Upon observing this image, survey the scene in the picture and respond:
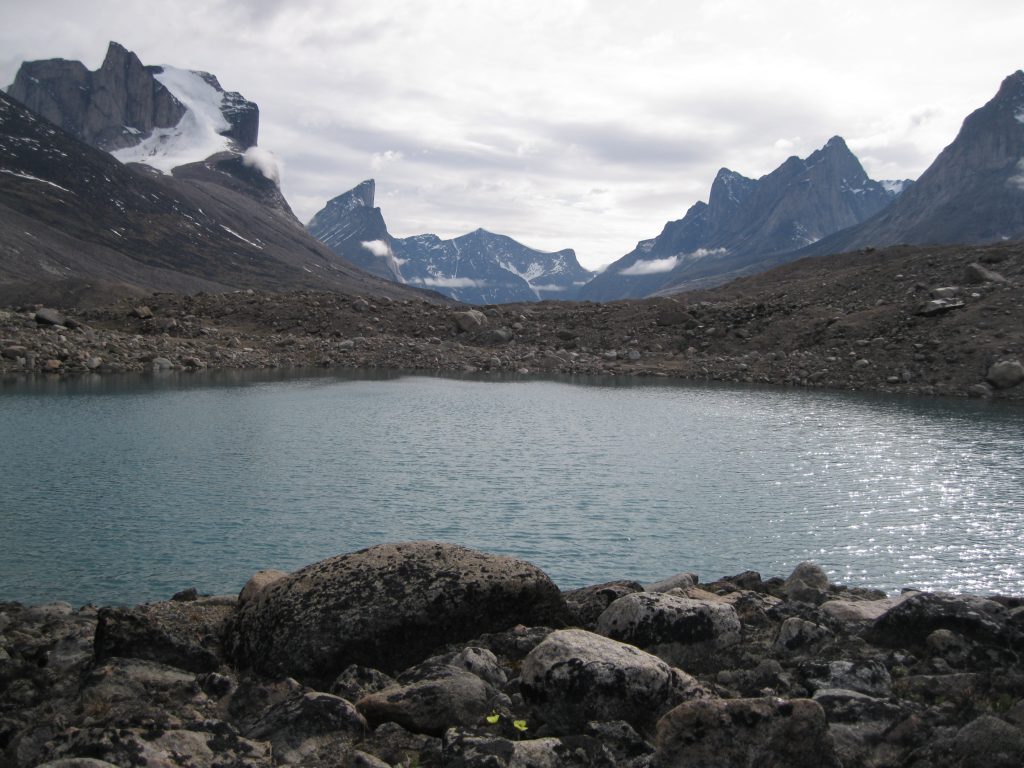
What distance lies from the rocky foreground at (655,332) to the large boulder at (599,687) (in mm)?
60951

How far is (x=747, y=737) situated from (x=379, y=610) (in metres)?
5.97

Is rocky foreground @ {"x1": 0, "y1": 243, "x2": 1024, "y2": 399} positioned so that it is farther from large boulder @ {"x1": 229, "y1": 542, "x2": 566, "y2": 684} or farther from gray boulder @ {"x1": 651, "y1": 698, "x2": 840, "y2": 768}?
gray boulder @ {"x1": 651, "y1": 698, "x2": 840, "y2": 768}

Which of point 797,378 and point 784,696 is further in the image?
Result: point 797,378

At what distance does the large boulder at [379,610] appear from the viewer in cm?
1181

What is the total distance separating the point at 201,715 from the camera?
10109 millimetres

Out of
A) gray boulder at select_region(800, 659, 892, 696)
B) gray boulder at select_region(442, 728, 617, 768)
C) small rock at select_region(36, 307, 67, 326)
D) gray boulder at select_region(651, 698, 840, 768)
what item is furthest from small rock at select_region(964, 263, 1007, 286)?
small rock at select_region(36, 307, 67, 326)

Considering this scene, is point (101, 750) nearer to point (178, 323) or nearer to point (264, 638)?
point (264, 638)

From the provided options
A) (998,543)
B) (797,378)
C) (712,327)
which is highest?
(712,327)

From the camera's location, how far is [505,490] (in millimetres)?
30281

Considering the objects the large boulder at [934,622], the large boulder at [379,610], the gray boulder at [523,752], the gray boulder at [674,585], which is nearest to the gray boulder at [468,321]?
the gray boulder at [674,585]

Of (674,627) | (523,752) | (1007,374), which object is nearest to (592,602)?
(674,627)

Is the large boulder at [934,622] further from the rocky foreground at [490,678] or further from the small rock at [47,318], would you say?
the small rock at [47,318]

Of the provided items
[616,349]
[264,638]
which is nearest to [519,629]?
[264,638]

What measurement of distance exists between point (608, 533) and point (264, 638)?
48.7ft
